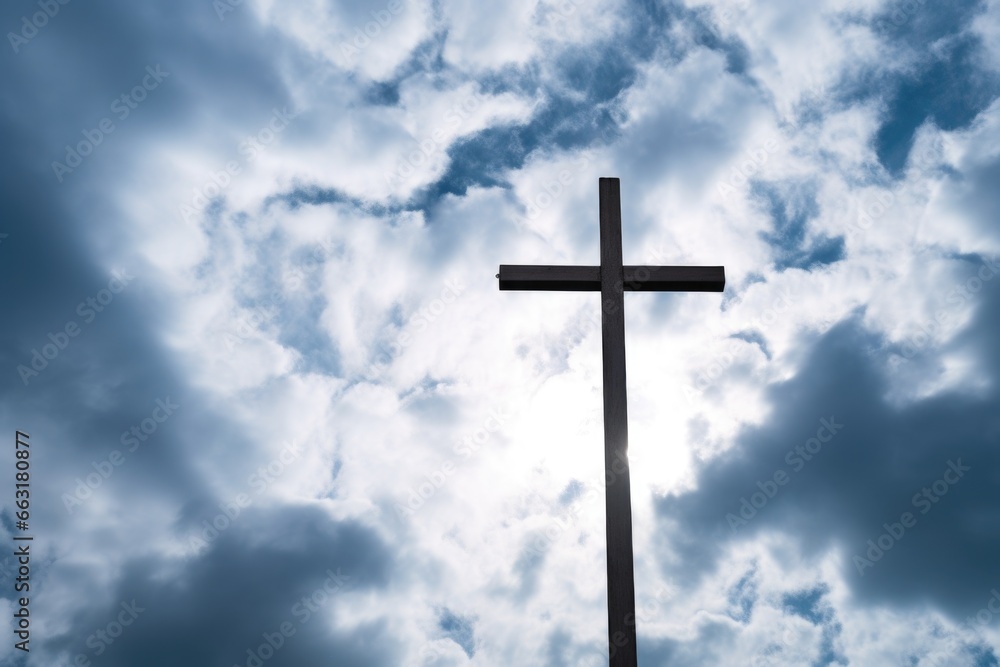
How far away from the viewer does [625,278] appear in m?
7.62

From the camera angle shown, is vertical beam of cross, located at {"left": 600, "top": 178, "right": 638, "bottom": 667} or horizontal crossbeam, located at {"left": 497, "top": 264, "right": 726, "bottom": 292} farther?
horizontal crossbeam, located at {"left": 497, "top": 264, "right": 726, "bottom": 292}

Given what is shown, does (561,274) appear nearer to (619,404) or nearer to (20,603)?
(619,404)

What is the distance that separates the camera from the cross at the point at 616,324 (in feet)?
20.9

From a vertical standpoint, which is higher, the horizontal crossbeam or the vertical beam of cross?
the horizontal crossbeam

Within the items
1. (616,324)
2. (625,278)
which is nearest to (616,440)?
(616,324)

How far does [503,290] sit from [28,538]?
391 inches

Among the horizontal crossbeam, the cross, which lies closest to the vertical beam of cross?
the cross

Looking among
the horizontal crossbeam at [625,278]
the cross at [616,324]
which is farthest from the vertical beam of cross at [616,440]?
the horizontal crossbeam at [625,278]

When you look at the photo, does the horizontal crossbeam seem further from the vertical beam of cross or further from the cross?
the vertical beam of cross

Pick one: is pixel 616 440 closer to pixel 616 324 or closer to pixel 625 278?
pixel 616 324

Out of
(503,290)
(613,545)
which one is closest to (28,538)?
(503,290)

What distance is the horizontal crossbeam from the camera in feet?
25.1

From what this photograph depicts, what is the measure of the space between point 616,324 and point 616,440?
3.67 feet

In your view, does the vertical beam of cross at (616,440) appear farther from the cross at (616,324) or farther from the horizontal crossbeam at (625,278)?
the horizontal crossbeam at (625,278)
